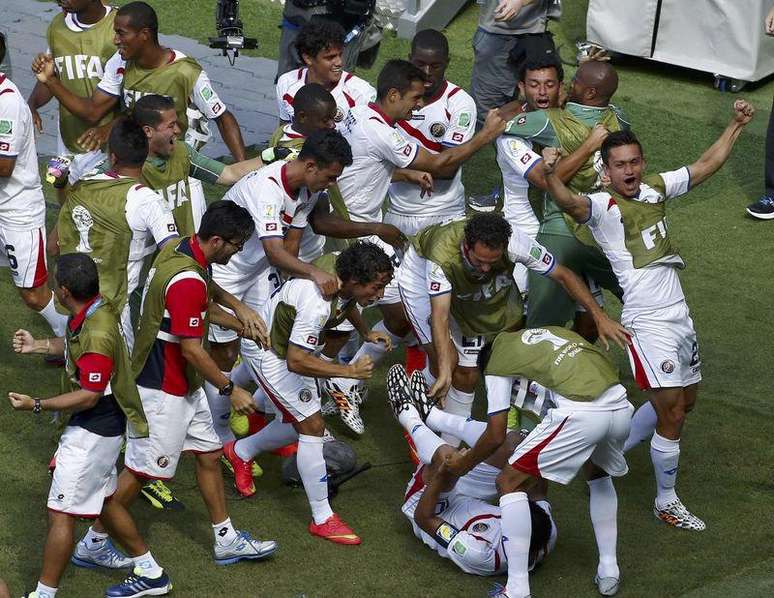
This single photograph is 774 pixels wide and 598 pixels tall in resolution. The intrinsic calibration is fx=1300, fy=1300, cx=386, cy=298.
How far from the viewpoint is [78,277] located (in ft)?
17.9

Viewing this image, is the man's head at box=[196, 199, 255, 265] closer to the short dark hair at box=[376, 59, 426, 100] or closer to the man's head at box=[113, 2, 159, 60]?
the short dark hair at box=[376, 59, 426, 100]

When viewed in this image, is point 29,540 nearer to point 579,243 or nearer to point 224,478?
point 224,478

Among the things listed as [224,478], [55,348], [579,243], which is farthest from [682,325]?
[55,348]

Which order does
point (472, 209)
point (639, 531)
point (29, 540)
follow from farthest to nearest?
point (472, 209), point (639, 531), point (29, 540)

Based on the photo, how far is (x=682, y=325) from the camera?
6805 mm

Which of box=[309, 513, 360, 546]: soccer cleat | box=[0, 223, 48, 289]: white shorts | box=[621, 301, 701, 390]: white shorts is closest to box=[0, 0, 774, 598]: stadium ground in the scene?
box=[309, 513, 360, 546]: soccer cleat

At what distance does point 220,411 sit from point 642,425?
7.60 feet

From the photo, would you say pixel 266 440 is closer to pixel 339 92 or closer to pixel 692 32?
pixel 339 92

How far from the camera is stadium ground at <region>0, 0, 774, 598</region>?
6191 millimetres

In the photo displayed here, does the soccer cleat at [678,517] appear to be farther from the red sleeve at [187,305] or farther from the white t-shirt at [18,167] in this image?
the white t-shirt at [18,167]

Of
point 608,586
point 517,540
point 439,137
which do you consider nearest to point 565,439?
point 517,540

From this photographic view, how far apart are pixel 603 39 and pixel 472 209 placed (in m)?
4.16

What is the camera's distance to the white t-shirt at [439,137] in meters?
8.27

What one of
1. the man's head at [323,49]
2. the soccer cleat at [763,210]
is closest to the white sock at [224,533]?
the man's head at [323,49]
